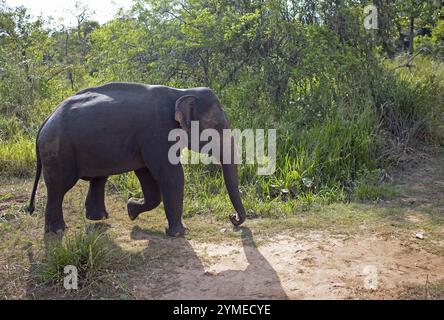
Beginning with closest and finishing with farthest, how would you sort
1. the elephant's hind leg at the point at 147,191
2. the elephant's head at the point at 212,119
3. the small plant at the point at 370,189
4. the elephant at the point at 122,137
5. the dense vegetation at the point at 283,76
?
the elephant at the point at 122,137, the elephant's head at the point at 212,119, the elephant's hind leg at the point at 147,191, the small plant at the point at 370,189, the dense vegetation at the point at 283,76

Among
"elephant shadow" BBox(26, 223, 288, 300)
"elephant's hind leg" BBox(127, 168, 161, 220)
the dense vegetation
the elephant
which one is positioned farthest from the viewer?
the dense vegetation

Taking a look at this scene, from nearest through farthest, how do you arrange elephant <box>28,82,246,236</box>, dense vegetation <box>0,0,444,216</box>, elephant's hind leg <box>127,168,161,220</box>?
1. elephant <box>28,82,246,236</box>
2. elephant's hind leg <box>127,168,161,220</box>
3. dense vegetation <box>0,0,444,216</box>

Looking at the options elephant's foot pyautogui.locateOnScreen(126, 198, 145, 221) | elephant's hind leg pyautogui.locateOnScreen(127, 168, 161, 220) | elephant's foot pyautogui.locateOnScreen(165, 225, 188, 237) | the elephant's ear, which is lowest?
elephant's foot pyautogui.locateOnScreen(165, 225, 188, 237)

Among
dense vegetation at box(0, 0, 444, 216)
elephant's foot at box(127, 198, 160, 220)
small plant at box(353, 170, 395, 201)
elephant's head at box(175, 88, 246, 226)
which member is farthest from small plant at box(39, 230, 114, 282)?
small plant at box(353, 170, 395, 201)

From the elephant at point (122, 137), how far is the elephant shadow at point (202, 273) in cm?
41

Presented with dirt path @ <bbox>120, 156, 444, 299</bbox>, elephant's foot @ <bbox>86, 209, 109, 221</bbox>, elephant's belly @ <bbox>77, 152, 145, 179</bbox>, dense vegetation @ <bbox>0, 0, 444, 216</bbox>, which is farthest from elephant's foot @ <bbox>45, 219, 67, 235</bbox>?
dense vegetation @ <bbox>0, 0, 444, 216</bbox>

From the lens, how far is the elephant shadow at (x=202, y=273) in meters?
3.73

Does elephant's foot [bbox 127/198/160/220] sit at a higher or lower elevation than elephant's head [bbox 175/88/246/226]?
lower

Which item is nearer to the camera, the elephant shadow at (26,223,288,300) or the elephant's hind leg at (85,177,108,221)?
the elephant shadow at (26,223,288,300)

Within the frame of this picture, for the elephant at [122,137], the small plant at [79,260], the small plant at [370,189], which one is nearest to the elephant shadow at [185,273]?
the small plant at [79,260]

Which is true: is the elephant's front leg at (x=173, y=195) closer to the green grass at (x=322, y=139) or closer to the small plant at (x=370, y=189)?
the green grass at (x=322, y=139)

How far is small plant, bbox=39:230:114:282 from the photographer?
3.80 m

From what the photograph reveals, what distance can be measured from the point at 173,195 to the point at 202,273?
0.94 meters

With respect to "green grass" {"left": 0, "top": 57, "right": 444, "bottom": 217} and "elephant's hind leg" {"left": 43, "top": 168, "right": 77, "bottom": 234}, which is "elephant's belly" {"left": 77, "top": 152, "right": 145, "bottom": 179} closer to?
"elephant's hind leg" {"left": 43, "top": 168, "right": 77, "bottom": 234}
